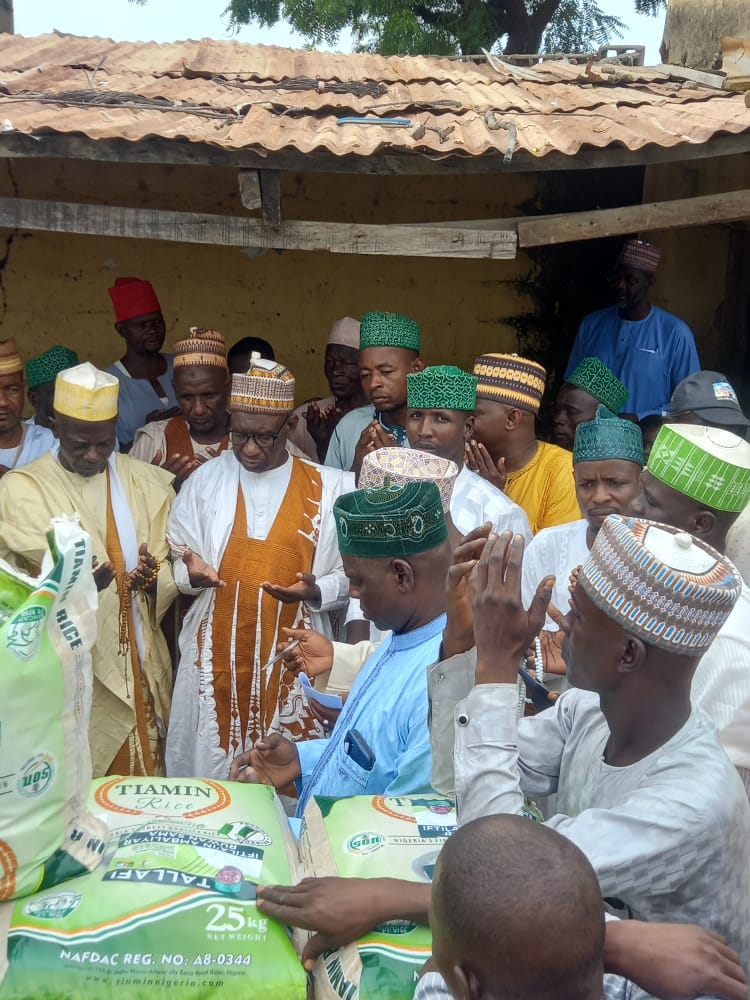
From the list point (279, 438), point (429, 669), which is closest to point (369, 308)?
point (279, 438)

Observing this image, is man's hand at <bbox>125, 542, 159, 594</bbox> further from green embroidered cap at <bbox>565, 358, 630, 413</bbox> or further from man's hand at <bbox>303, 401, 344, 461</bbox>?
green embroidered cap at <bbox>565, 358, 630, 413</bbox>

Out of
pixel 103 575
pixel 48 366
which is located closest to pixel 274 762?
pixel 103 575

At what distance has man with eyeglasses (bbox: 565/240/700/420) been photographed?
565 cm

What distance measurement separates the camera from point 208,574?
13.5ft

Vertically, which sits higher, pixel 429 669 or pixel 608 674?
pixel 608 674

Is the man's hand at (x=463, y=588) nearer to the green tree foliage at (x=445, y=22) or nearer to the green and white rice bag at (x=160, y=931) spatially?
the green and white rice bag at (x=160, y=931)

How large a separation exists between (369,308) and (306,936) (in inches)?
206

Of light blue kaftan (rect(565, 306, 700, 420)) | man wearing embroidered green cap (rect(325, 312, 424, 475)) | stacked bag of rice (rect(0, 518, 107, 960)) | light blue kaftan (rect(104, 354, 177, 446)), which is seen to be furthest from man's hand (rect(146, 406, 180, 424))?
stacked bag of rice (rect(0, 518, 107, 960))

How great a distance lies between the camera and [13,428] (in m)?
4.68

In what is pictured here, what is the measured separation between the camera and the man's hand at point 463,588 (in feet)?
6.51

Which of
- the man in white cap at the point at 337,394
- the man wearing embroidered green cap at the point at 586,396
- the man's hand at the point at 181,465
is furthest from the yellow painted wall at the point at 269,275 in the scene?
the man wearing embroidered green cap at the point at 586,396

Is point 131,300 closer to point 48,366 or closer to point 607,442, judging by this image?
point 48,366

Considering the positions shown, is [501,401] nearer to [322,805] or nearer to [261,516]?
[261,516]

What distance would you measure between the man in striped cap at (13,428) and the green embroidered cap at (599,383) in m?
2.62
